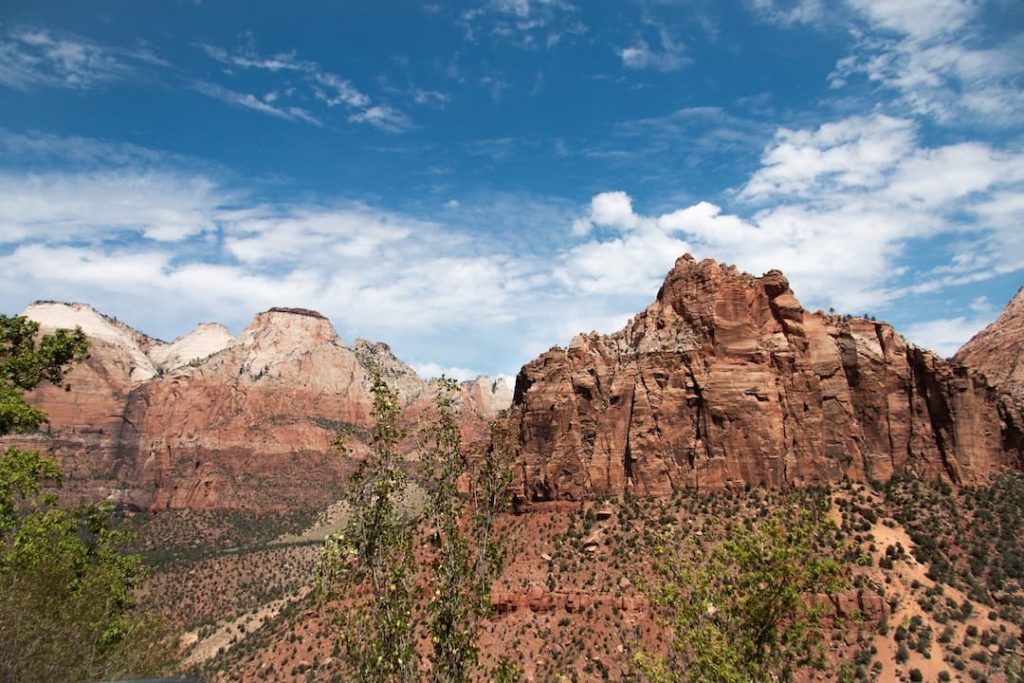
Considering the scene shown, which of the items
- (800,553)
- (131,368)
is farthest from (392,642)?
(131,368)

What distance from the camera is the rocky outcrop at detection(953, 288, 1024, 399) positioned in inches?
3270

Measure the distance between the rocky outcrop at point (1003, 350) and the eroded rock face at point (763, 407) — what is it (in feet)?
90.4

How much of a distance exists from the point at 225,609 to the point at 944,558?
80.6 meters

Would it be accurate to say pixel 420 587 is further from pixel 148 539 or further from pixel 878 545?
pixel 148 539

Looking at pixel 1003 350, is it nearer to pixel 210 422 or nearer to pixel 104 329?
pixel 210 422

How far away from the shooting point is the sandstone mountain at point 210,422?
450 feet

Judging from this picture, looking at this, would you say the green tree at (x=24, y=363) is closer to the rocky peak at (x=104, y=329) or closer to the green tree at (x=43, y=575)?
the green tree at (x=43, y=575)

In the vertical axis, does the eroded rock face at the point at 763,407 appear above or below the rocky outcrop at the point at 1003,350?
below

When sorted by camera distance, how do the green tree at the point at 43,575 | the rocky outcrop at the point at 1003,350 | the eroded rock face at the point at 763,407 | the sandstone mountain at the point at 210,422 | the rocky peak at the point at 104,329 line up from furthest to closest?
1. the rocky peak at the point at 104,329
2. the sandstone mountain at the point at 210,422
3. the rocky outcrop at the point at 1003,350
4. the eroded rock face at the point at 763,407
5. the green tree at the point at 43,575

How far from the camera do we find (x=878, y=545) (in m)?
47.3

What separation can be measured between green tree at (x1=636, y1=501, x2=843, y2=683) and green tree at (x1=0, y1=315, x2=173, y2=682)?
59.7 ft

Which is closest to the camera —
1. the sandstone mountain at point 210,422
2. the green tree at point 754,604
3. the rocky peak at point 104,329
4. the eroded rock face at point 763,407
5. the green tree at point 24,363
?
the green tree at point 754,604

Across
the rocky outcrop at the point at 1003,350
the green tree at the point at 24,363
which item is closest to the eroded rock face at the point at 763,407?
the rocky outcrop at the point at 1003,350

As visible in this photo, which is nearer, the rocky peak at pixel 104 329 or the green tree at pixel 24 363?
the green tree at pixel 24 363
